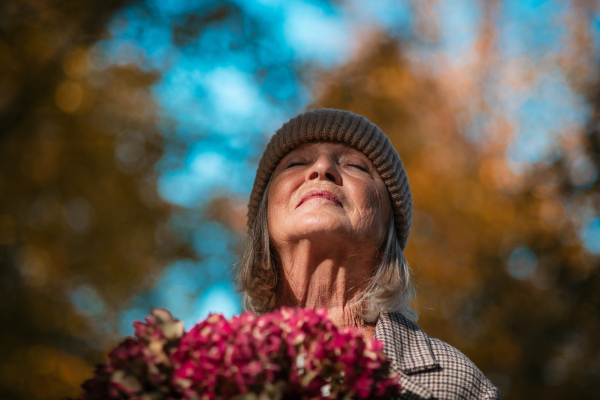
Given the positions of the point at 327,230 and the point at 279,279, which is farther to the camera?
the point at 279,279

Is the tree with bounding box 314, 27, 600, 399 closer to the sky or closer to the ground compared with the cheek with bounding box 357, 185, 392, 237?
closer to the sky

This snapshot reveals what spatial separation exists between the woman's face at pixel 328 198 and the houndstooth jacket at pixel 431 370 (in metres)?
0.48

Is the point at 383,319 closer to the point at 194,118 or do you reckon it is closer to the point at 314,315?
the point at 314,315

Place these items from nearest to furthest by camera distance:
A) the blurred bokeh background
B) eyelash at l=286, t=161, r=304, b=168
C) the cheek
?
the cheek, eyelash at l=286, t=161, r=304, b=168, the blurred bokeh background

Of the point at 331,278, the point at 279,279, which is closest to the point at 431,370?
the point at 331,278

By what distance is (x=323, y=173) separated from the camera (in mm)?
2904

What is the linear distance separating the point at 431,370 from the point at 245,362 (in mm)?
1138

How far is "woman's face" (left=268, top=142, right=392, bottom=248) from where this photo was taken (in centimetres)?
276

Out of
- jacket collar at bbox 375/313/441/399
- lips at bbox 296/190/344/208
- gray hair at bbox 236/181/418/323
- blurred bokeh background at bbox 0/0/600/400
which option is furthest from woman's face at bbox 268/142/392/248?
blurred bokeh background at bbox 0/0/600/400

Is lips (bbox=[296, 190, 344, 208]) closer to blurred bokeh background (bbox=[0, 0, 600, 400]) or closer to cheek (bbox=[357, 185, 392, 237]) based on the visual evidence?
cheek (bbox=[357, 185, 392, 237])

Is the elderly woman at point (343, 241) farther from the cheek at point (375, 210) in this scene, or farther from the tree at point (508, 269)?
the tree at point (508, 269)

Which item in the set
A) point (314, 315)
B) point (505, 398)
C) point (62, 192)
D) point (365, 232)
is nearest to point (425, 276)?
point (505, 398)

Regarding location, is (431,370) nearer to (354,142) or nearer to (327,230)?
(327,230)

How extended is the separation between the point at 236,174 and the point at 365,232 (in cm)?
919
